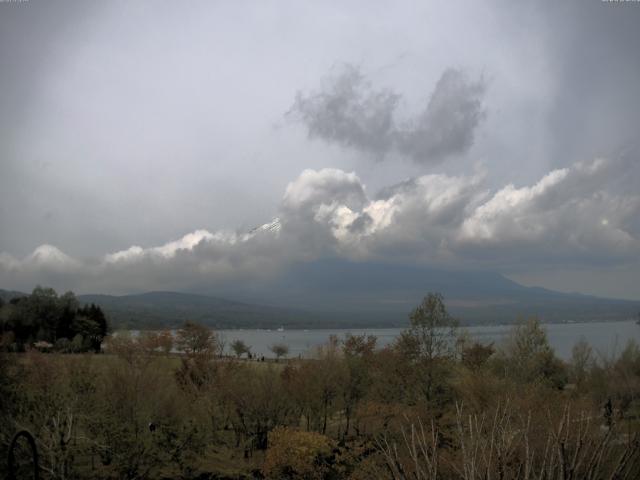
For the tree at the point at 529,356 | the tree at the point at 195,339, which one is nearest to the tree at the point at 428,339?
the tree at the point at 529,356

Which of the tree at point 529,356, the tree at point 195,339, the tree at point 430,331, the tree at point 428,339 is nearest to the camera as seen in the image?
the tree at point 428,339

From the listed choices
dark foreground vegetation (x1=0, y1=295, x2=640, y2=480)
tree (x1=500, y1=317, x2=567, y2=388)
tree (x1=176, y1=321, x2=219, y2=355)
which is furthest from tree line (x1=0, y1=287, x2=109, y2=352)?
tree (x1=500, y1=317, x2=567, y2=388)

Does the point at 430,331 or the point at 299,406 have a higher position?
the point at 430,331

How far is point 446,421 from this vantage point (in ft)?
117

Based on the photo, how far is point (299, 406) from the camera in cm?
4209

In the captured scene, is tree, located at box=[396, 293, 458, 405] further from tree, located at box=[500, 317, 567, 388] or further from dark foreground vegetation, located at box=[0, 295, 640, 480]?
tree, located at box=[500, 317, 567, 388]

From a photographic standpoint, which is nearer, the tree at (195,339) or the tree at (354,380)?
the tree at (354,380)

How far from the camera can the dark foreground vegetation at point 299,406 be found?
27031mm

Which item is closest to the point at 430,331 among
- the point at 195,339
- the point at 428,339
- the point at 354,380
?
the point at 428,339

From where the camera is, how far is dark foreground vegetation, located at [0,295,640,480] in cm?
2703

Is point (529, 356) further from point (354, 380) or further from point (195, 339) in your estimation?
point (195, 339)

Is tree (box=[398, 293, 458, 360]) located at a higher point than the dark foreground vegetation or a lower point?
higher

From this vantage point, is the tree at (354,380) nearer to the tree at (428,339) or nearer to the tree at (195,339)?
the tree at (428,339)

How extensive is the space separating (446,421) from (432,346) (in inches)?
256
